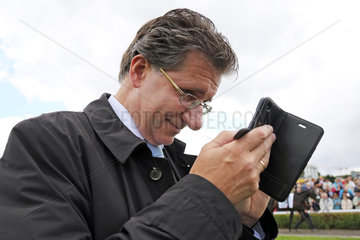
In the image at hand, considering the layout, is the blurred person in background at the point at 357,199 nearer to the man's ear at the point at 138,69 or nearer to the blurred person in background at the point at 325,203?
the blurred person in background at the point at 325,203

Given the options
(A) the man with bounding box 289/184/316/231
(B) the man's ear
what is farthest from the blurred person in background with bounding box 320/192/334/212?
(B) the man's ear

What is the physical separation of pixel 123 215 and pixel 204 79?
106cm

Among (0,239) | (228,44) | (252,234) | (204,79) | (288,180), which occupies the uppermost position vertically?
(228,44)

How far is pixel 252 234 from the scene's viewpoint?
1826 millimetres

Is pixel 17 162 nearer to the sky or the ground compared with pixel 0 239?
nearer to the sky

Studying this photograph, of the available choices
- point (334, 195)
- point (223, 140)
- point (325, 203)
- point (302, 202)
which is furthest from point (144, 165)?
point (334, 195)

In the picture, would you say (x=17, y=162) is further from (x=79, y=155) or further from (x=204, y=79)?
(x=204, y=79)

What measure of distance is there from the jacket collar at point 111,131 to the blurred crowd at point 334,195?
574 inches

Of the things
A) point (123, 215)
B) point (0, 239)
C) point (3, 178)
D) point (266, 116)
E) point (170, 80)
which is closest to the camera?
point (0, 239)

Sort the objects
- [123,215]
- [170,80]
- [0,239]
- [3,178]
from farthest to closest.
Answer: [170,80], [123,215], [3,178], [0,239]

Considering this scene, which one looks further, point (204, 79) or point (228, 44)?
point (228, 44)

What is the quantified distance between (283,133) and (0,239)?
4.49 ft

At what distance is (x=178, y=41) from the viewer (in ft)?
6.83

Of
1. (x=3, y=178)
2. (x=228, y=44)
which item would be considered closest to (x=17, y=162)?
(x=3, y=178)
